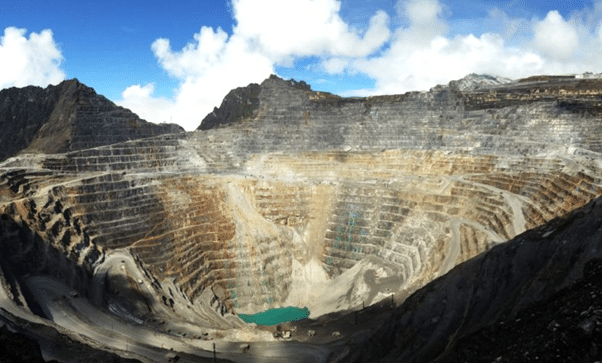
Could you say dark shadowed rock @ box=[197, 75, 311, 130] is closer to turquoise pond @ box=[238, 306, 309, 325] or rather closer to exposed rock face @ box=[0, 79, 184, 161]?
exposed rock face @ box=[0, 79, 184, 161]

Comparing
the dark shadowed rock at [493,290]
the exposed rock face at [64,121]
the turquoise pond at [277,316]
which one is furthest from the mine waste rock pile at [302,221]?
the turquoise pond at [277,316]

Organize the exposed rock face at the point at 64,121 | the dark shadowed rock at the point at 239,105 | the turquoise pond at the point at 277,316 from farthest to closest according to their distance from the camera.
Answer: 1. the dark shadowed rock at the point at 239,105
2. the exposed rock face at the point at 64,121
3. the turquoise pond at the point at 277,316

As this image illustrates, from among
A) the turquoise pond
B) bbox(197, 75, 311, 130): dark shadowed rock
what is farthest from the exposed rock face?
the turquoise pond

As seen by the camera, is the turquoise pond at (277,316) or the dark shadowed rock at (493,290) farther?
the turquoise pond at (277,316)

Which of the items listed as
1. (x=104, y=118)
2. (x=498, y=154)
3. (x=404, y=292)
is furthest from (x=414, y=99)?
(x=104, y=118)

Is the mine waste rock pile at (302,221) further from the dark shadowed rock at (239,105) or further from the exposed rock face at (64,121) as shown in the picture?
the dark shadowed rock at (239,105)

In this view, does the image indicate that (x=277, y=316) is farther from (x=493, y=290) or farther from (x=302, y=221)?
(x=493, y=290)

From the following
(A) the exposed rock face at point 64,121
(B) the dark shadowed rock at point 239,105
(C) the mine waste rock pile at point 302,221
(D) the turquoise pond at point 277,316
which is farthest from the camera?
(B) the dark shadowed rock at point 239,105
